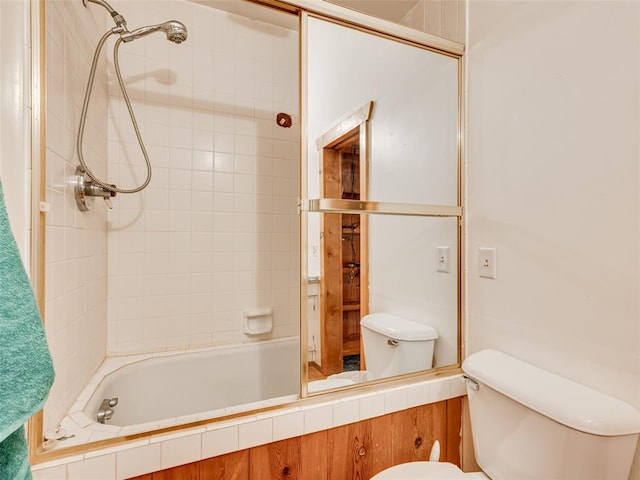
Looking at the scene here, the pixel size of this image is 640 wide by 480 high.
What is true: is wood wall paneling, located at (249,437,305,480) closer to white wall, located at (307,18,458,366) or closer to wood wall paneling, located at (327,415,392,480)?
wood wall paneling, located at (327,415,392,480)

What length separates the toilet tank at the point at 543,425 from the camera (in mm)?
760

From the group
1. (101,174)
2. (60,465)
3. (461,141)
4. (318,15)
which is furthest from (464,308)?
(101,174)

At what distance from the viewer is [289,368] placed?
1.98 metres

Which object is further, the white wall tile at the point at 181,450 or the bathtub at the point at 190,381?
the bathtub at the point at 190,381

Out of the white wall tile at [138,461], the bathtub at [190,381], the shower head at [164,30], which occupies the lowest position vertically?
the bathtub at [190,381]

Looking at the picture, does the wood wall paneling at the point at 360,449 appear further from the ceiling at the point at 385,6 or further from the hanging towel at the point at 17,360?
the ceiling at the point at 385,6

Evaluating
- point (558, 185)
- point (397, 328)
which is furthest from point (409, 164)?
point (397, 328)

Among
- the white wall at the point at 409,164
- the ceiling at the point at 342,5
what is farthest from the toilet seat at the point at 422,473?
the ceiling at the point at 342,5

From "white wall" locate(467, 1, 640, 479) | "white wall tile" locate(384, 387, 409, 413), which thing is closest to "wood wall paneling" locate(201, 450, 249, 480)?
"white wall tile" locate(384, 387, 409, 413)

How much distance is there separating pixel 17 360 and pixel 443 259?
1.32 m

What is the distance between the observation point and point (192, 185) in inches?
73.3

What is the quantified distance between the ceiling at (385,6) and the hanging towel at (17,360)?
1.69 m

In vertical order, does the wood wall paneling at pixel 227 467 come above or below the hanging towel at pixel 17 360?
below

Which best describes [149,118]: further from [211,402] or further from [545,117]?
[545,117]
